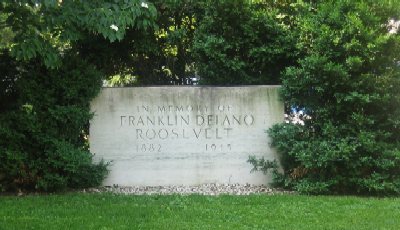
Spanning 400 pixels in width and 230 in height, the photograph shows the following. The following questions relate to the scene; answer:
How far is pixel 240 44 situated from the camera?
35.2 ft

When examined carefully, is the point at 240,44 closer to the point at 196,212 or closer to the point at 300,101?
the point at 300,101

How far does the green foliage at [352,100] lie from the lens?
29.9 ft

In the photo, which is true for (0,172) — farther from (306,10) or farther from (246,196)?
(306,10)

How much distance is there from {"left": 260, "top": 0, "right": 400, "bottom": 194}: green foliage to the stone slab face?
0.88 metres

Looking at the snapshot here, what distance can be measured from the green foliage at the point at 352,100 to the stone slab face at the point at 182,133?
2.88ft

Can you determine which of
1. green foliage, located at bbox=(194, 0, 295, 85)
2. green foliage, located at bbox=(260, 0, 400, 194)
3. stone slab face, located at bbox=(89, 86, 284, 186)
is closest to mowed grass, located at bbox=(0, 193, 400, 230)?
green foliage, located at bbox=(260, 0, 400, 194)

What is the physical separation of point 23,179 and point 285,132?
454 cm

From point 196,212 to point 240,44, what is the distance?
13.4ft

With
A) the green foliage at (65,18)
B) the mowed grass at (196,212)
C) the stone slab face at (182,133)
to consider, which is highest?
the green foliage at (65,18)

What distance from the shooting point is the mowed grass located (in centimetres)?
707

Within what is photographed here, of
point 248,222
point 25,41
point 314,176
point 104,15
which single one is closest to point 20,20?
point 25,41

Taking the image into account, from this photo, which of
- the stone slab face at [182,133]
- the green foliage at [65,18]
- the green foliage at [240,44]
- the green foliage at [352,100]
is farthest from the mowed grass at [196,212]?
the green foliage at [240,44]

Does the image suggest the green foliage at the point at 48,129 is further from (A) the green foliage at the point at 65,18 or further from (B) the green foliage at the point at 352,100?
(B) the green foliage at the point at 352,100

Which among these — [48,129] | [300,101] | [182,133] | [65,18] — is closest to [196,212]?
[182,133]
